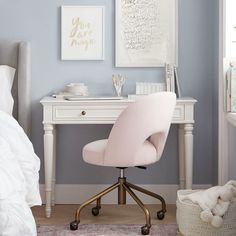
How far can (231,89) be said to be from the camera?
370 cm

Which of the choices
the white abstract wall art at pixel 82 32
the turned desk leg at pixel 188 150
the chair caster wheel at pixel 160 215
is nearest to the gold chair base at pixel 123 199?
the chair caster wheel at pixel 160 215

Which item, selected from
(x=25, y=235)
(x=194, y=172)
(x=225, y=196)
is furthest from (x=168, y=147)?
(x=25, y=235)

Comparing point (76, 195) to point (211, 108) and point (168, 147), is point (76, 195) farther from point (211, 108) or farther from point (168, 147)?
point (211, 108)

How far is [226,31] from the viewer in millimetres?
3797

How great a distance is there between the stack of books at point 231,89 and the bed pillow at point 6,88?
1.60 metres

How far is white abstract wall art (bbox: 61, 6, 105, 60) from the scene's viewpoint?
4199 millimetres

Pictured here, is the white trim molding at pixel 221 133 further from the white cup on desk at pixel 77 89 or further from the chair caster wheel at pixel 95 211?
the white cup on desk at pixel 77 89

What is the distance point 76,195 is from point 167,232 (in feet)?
3.43

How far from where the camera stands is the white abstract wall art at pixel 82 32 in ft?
13.8

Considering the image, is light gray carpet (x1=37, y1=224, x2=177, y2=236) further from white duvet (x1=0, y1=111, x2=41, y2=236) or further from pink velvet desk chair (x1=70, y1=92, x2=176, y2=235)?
white duvet (x1=0, y1=111, x2=41, y2=236)

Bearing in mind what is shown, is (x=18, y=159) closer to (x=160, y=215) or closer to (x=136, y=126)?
(x=136, y=126)

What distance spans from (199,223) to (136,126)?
2.38 feet

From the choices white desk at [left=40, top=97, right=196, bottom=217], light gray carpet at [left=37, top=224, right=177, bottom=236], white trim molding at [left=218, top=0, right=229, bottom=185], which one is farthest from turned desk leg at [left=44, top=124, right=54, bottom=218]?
white trim molding at [left=218, top=0, right=229, bottom=185]

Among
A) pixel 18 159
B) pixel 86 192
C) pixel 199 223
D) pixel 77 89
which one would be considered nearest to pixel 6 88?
pixel 77 89
